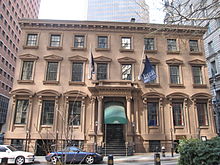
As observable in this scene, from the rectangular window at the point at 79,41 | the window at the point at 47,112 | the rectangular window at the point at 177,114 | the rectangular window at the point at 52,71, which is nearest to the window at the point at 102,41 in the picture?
the rectangular window at the point at 79,41

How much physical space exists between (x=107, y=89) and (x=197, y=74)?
11.8 meters

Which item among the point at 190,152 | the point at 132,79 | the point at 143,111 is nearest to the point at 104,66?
the point at 132,79

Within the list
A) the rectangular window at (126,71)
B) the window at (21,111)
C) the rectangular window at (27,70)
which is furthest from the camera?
the rectangular window at (126,71)

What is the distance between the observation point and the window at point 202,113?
2094 centimetres

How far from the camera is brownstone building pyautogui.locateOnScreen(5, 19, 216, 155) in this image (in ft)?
63.2

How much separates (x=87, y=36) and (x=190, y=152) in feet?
63.8

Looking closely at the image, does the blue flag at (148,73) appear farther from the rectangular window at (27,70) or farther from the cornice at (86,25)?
the rectangular window at (27,70)

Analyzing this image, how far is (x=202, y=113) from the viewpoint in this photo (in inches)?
836

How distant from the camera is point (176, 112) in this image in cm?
2095

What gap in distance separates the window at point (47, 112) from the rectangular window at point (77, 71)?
12.3 ft

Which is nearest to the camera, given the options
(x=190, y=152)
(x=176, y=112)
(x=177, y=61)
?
(x=190, y=152)

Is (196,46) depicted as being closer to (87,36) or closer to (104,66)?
(104,66)

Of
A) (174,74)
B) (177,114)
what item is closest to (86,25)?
(174,74)

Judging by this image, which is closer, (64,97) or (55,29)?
(64,97)
